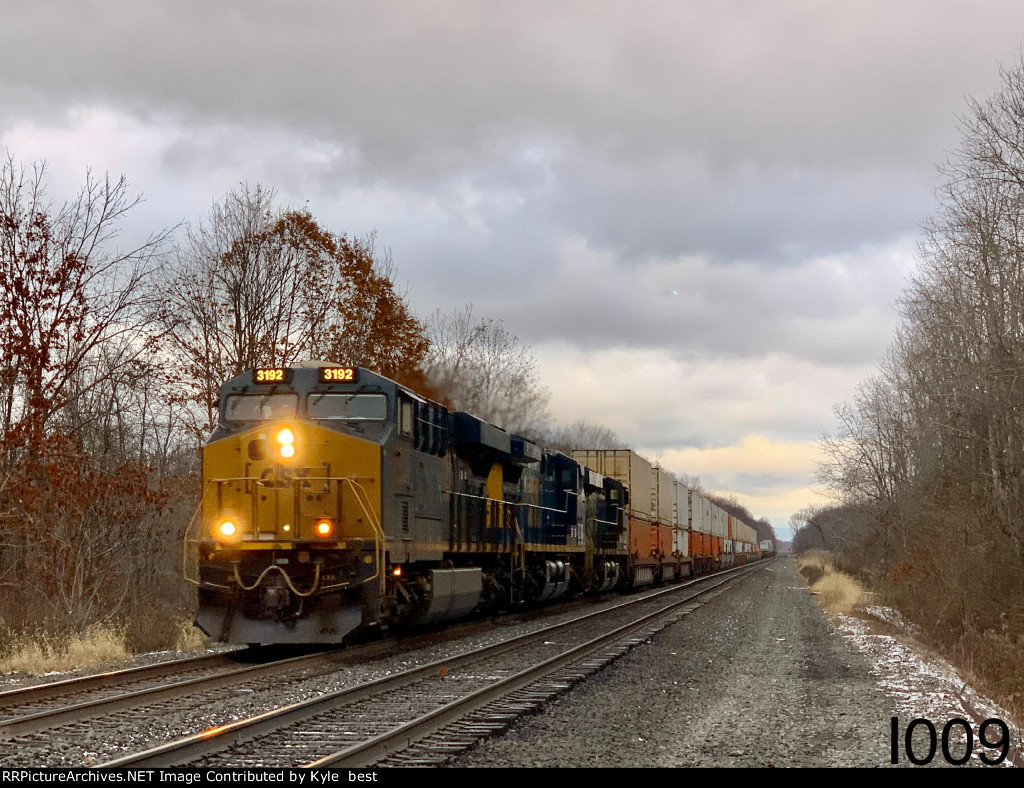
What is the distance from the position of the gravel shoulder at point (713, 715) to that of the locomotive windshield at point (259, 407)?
18.8 ft

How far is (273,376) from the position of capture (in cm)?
1427

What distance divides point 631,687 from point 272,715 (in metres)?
4.30

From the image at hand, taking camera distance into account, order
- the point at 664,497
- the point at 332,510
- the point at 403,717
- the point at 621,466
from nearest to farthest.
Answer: the point at 403,717
the point at 332,510
the point at 621,466
the point at 664,497

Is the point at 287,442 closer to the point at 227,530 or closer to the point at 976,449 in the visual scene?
the point at 227,530

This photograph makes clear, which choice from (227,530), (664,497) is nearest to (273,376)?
(227,530)

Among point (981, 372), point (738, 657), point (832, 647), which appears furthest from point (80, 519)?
point (981, 372)

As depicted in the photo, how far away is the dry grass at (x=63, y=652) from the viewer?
12344mm

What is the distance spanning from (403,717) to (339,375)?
21.1ft

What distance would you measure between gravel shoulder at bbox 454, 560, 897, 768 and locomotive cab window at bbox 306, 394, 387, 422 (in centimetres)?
477

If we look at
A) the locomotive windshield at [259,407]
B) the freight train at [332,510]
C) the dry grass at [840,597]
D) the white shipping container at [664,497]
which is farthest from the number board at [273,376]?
the white shipping container at [664,497]

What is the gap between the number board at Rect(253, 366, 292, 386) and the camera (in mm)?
14242

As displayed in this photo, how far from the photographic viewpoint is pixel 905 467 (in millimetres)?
38281

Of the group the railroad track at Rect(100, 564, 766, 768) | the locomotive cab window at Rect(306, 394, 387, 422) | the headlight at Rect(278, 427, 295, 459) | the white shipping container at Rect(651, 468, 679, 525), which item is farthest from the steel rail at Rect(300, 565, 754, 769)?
the white shipping container at Rect(651, 468, 679, 525)

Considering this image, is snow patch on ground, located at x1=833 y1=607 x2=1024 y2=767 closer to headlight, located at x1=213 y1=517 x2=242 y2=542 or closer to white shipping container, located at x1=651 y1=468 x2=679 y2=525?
headlight, located at x1=213 y1=517 x2=242 y2=542
